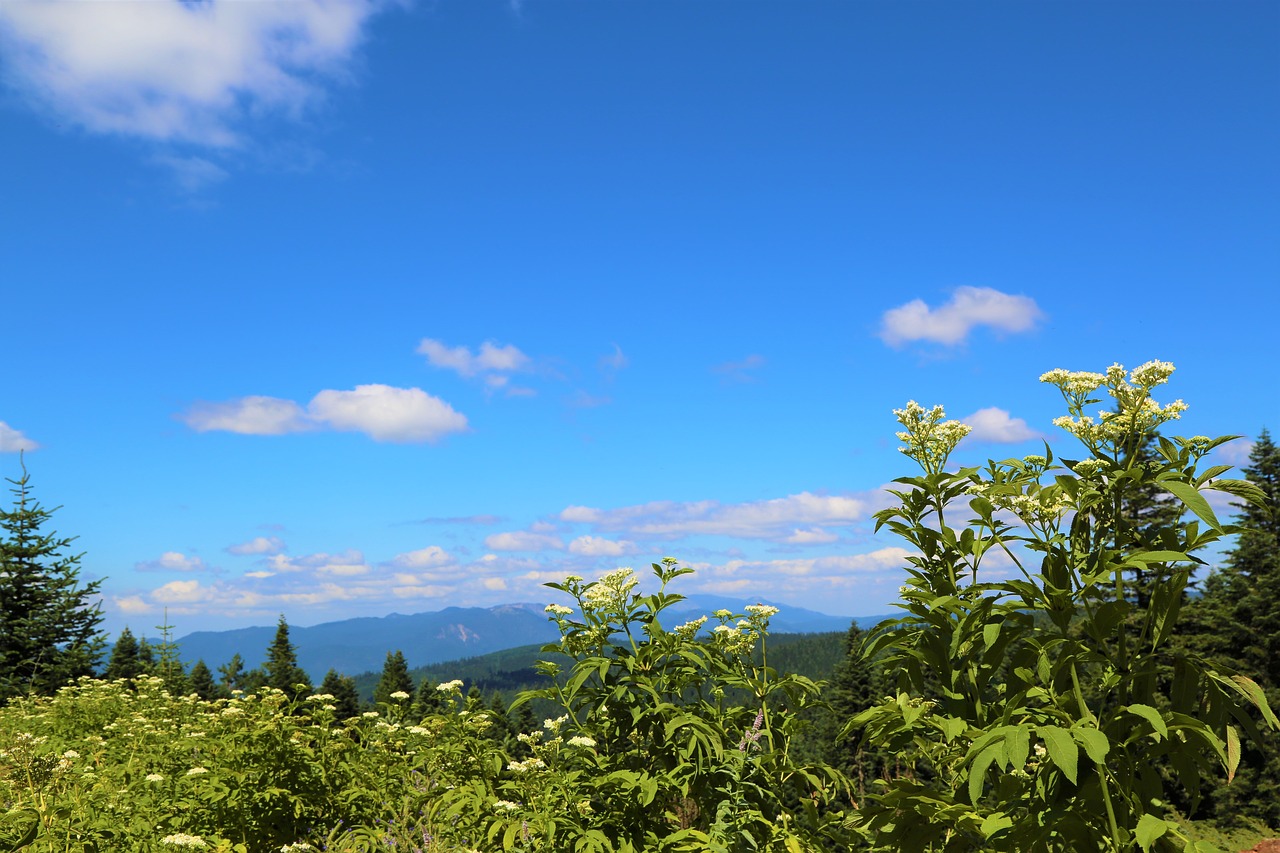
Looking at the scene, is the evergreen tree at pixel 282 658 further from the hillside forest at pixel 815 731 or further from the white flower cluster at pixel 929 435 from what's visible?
the white flower cluster at pixel 929 435

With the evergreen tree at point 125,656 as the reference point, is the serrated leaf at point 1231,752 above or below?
above

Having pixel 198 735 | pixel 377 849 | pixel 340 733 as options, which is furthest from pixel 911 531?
pixel 198 735

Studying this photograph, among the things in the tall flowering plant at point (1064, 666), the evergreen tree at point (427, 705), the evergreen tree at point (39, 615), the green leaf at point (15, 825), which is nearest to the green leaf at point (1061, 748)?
the tall flowering plant at point (1064, 666)

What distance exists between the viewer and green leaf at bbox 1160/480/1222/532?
8.73ft

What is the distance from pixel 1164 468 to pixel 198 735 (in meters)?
6.58

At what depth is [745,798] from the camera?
3.91 meters

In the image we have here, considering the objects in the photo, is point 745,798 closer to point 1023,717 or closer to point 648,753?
point 648,753

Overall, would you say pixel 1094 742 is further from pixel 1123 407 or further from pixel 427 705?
pixel 427 705

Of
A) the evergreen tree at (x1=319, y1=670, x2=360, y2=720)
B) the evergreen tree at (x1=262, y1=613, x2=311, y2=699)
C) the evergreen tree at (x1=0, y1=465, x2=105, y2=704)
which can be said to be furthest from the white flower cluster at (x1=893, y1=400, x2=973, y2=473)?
the evergreen tree at (x1=319, y1=670, x2=360, y2=720)

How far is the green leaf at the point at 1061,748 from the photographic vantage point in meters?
2.35

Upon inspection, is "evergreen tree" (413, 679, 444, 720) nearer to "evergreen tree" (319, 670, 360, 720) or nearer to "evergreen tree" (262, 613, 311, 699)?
"evergreen tree" (262, 613, 311, 699)

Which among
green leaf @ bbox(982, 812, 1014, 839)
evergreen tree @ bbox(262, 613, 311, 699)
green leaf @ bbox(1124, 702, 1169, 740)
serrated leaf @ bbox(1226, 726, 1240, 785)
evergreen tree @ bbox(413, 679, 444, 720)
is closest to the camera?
green leaf @ bbox(1124, 702, 1169, 740)

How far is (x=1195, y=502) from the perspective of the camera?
2.67 metres

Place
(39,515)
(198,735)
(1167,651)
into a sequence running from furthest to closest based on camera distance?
(39,515) < (198,735) < (1167,651)
